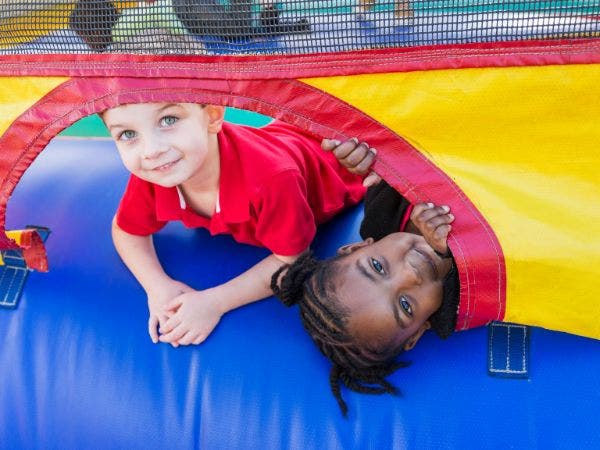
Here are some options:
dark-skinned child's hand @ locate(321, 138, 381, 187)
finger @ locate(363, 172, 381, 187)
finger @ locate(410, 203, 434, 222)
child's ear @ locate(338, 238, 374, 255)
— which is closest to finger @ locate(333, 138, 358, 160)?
dark-skinned child's hand @ locate(321, 138, 381, 187)

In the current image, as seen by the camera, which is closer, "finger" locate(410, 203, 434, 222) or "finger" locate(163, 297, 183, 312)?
"finger" locate(410, 203, 434, 222)

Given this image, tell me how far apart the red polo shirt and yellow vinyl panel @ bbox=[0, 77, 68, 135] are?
0.79 feet

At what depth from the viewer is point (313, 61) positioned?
0.89 meters

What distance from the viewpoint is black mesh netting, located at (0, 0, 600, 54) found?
828 millimetres

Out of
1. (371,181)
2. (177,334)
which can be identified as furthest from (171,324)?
(371,181)

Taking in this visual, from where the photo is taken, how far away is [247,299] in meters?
1.14

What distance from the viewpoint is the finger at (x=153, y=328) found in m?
1.13

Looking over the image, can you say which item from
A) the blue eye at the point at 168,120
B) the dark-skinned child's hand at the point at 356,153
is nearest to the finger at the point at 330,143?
the dark-skinned child's hand at the point at 356,153

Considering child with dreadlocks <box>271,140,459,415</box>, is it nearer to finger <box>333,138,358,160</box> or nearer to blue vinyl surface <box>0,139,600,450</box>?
blue vinyl surface <box>0,139,600,450</box>

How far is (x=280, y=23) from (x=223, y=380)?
0.54 meters

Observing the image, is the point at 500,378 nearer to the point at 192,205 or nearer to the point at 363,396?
the point at 363,396

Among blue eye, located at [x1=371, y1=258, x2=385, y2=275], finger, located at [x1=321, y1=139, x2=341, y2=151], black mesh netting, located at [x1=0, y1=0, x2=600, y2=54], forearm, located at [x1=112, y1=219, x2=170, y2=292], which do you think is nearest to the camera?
black mesh netting, located at [x1=0, y1=0, x2=600, y2=54]

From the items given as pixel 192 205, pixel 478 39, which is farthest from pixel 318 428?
pixel 478 39

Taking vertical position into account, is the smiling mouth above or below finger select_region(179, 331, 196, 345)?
above
